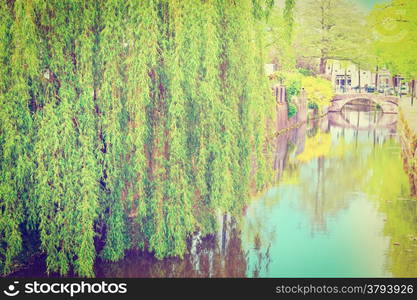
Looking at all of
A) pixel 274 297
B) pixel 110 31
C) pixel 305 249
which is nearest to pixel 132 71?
pixel 110 31

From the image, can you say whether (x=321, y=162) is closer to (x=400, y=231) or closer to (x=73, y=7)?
(x=400, y=231)

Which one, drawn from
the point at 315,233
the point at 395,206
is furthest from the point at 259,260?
the point at 395,206

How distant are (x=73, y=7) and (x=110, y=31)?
0.30 metres

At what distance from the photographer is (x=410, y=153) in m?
9.07

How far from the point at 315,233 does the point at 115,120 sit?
2621 mm

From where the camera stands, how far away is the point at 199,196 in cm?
457

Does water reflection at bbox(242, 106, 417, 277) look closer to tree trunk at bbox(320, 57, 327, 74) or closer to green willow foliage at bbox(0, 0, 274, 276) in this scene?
green willow foliage at bbox(0, 0, 274, 276)

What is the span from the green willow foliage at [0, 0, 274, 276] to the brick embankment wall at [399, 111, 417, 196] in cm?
396

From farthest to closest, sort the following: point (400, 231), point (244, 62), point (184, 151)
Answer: point (400, 231) < point (244, 62) < point (184, 151)

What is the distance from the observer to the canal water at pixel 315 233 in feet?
15.6

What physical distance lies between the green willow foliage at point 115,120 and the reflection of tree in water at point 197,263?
118 millimetres

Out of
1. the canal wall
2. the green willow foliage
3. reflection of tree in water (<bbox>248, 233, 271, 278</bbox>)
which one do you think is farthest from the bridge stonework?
the green willow foliage

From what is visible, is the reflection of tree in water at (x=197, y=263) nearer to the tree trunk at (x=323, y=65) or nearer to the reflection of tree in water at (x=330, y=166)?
the reflection of tree in water at (x=330, y=166)

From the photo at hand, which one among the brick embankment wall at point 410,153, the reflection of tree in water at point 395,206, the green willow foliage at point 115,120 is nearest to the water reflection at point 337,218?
the reflection of tree in water at point 395,206
